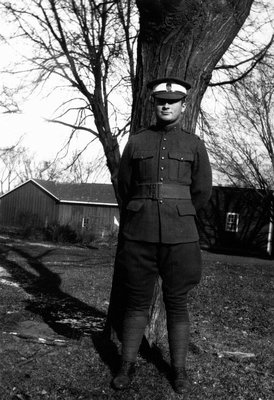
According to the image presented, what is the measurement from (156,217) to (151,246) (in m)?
0.22

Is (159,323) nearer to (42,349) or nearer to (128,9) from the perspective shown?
(42,349)

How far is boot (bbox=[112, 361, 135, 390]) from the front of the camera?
11.0 ft

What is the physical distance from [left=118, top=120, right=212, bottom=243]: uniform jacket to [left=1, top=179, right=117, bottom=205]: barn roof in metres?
41.8

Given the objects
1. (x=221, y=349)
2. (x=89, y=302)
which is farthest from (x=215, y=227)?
(x=221, y=349)

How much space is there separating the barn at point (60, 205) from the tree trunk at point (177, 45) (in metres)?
38.1

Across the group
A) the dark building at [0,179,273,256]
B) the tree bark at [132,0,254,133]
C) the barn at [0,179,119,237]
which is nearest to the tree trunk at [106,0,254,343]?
the tree bark at [132,0,254,133]

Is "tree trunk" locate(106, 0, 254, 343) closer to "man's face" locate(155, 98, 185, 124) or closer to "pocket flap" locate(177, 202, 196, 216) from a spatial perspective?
"man's face" locate(155, 98, 185, 124)

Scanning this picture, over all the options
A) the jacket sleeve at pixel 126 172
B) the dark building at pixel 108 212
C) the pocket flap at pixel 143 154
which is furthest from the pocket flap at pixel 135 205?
the dark building at pixel 108 212

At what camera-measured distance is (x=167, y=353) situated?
4.05m

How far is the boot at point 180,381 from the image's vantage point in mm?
3367

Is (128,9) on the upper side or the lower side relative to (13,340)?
upper

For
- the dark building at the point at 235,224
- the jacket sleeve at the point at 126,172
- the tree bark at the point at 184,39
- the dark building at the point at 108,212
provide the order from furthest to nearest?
the dark building at the point at 108,212 → the dark building at the point at 235,224 → the tree bark at the point at 184,39 → the jacket sleeve at the point at 126,172

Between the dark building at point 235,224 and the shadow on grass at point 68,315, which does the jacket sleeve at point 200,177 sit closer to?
the shadow on grass at point 68,315

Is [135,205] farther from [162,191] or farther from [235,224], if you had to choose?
[235,224]
